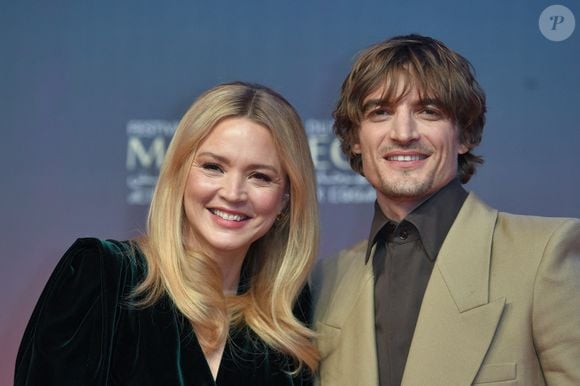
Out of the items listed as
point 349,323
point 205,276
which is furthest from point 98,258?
point 349,323

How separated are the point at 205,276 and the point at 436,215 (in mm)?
750

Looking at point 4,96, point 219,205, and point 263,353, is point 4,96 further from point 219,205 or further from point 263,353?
point 263,353

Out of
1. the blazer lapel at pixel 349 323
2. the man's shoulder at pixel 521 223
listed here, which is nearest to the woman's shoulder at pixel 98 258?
the blazer lapel at pixel 349 323

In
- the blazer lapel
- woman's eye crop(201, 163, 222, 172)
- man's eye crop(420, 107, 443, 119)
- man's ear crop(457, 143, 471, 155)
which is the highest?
man's eye crop(420, 107, 443, 119)

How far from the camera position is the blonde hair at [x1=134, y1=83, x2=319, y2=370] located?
242 centimetres

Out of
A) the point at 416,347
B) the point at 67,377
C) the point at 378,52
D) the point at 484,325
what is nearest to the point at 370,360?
the point at 416,347

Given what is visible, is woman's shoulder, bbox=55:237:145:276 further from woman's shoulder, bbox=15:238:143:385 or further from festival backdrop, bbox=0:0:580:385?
festival backdrop, bbox=0:0:580:385

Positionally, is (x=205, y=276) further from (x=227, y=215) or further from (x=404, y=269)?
(x=404, y=269)

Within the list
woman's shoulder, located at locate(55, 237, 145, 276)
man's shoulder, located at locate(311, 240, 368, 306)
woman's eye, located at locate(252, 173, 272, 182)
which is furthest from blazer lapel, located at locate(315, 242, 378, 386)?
woman's shoulder, located at locate(55, 237, 145, 276)

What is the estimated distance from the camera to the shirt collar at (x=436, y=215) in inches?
93.0

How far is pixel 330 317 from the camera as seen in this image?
2533 mm

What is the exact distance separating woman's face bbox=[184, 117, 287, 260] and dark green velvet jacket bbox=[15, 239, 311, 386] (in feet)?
0.81

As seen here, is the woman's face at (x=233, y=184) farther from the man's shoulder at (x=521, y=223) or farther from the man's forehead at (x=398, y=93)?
the man's shoulder at (x=521, y=223)

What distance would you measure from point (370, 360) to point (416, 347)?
0.16 metres
